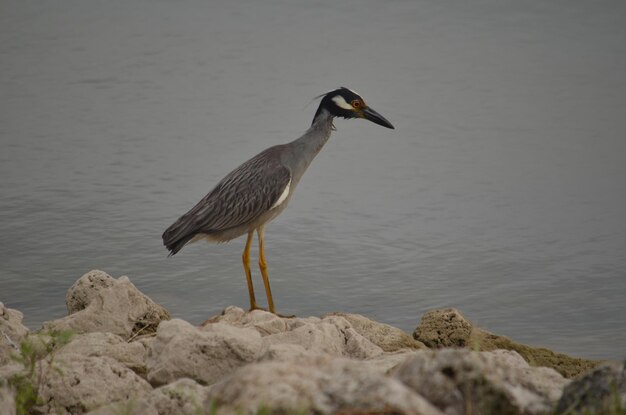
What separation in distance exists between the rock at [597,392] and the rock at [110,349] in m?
2.66

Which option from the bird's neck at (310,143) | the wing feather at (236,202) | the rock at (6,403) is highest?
the bird's neck at (310,143)

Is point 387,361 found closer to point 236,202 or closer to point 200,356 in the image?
point 200,356

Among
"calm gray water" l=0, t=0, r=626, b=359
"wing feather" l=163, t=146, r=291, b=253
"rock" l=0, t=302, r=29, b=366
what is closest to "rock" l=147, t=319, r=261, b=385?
"rock" l=0, t=302, r=29, b=366

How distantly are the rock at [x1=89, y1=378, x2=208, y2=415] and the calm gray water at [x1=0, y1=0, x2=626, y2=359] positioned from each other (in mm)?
3782

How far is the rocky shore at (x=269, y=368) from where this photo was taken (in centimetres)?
405

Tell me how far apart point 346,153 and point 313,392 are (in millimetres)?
8422

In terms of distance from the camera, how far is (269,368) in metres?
4.19

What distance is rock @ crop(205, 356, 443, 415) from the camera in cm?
382

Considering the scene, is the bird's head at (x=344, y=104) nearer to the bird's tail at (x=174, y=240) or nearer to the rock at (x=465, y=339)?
the bird's tail at (x=174, y=240)

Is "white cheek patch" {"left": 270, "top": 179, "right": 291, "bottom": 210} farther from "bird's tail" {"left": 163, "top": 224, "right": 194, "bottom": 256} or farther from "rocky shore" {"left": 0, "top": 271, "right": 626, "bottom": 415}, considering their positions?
"rocky shore" {"left": 0, "top": 271, "right": 626, "bottom": 415}

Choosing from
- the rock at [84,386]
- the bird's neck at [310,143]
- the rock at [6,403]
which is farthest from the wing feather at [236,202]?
the rock at [6,403]

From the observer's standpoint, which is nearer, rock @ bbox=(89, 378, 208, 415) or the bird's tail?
rock @ bbox=(89, 378, 208, 415)

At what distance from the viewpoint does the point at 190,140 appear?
12391mm

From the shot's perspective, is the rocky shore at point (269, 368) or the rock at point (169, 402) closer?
the rocky shore at point (269, 368)
